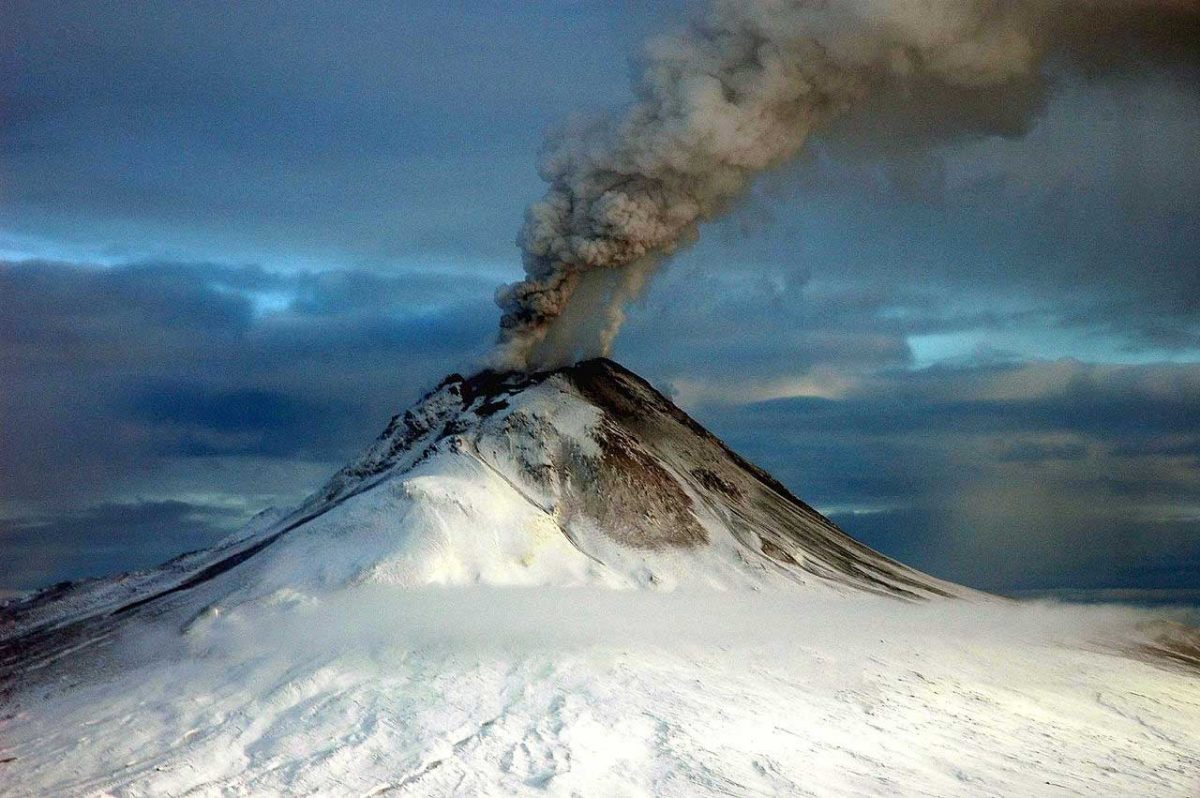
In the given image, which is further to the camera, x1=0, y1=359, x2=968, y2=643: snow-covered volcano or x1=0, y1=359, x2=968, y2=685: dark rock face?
x1=0, y1=359, x2=968, y2=685: dark rock face

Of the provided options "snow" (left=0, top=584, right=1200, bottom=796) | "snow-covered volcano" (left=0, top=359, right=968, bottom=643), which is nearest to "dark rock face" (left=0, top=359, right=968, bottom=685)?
"snow-covered volcano" (left=0, top=359, right=968, bottom=643)

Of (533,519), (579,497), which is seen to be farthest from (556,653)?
(579,497)

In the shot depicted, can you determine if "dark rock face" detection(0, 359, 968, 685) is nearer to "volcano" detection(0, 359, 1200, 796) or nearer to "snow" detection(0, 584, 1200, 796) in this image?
"volcano" detection(0, 359, 1200, 796)

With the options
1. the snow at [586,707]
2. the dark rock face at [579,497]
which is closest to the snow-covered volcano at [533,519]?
the dark rock face at [579,497]

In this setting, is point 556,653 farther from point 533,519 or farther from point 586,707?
point 533,519

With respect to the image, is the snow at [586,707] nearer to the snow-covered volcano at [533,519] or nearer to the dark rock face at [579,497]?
the snow-covered volcano at [533,519]

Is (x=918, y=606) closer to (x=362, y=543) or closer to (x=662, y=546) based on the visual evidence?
(x=662, y=546)
